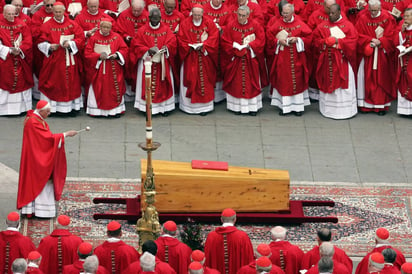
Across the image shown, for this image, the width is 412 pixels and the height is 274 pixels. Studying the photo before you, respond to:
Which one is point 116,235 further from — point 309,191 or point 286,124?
point 286,124

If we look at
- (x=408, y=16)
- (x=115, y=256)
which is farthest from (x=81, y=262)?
(x=408, y=16)

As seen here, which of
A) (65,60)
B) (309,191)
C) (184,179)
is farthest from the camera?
(65,60)

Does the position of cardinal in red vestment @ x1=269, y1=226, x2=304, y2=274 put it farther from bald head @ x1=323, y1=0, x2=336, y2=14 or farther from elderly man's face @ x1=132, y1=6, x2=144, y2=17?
elderly man's face @ x1=132, y1=6, x2=144, y2=17

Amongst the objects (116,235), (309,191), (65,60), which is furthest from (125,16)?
(116,235)

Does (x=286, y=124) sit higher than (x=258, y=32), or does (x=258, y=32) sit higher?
(x=258, y=32)

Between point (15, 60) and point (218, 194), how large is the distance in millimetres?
6185

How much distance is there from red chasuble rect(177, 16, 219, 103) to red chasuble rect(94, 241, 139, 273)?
7.71 m

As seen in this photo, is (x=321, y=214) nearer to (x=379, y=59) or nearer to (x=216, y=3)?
(x=379, y=59)

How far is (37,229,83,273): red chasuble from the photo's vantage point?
62.6 ft

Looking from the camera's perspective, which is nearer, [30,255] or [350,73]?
[30,255]

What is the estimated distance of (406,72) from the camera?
26.2m

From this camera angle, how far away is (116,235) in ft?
62.1

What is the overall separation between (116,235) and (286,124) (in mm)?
7872

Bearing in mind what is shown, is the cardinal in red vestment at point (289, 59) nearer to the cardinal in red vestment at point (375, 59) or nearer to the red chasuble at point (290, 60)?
the red chasuble at point (290, 60)
